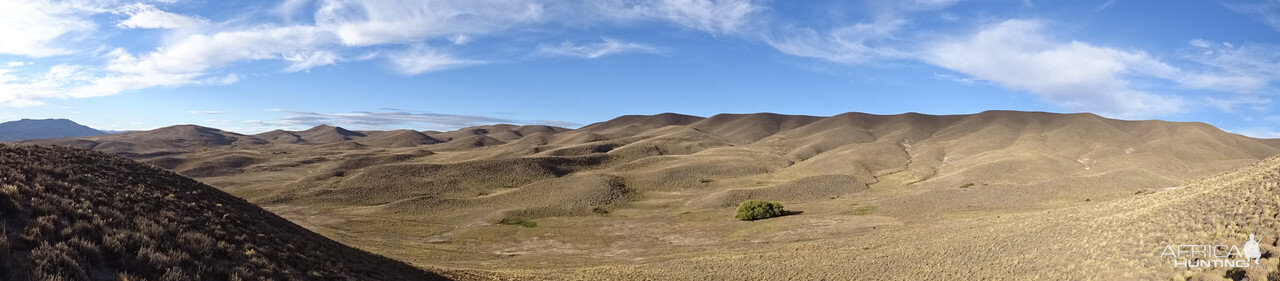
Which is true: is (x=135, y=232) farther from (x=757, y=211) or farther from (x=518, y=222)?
(x=757, y=211)

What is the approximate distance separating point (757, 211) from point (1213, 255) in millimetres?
40063

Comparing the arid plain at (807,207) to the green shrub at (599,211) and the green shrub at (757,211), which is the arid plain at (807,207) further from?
the green shrub at (757,211)

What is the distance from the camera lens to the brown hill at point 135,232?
13477 mm

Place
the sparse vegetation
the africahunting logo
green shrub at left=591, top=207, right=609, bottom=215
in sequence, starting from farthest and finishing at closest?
green shrub at left=591, top=207, right=609, bottom=215, the sparse vegetation, the africahunting logo

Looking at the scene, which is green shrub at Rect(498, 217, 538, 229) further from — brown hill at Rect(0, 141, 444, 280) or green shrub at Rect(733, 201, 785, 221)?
brown hill at Rect(0, 141, 444, 280)

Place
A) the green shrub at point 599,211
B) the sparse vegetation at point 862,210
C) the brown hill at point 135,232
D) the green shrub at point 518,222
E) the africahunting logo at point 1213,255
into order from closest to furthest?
the brown hill at point 135,232
the africahunting logo at point 1213,255
the sparse vegetation at point 862,210
the green shrub at point 518,222
the green shrub at point 599,211

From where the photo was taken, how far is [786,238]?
4641cm

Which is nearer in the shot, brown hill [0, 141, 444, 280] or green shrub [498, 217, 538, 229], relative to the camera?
brown hill [0, 141, 444, 280]

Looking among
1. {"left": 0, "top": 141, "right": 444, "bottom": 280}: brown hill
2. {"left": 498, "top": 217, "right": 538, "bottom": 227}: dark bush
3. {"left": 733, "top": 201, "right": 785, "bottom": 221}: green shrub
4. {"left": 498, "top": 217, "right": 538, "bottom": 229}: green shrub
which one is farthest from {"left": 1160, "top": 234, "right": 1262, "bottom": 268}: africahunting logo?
{"left": 498, "top": 217, "right": 538, "bottom": 227}: dark bush

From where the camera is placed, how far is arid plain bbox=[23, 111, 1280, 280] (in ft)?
84.8

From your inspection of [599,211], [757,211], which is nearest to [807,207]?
[757,211]

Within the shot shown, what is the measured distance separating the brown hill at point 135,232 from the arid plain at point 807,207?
942 cm

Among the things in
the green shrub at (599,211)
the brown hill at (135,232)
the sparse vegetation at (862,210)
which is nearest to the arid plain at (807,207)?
the sparse vegetation at (862,210)

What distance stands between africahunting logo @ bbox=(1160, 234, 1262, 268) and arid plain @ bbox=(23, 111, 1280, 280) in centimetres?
44
